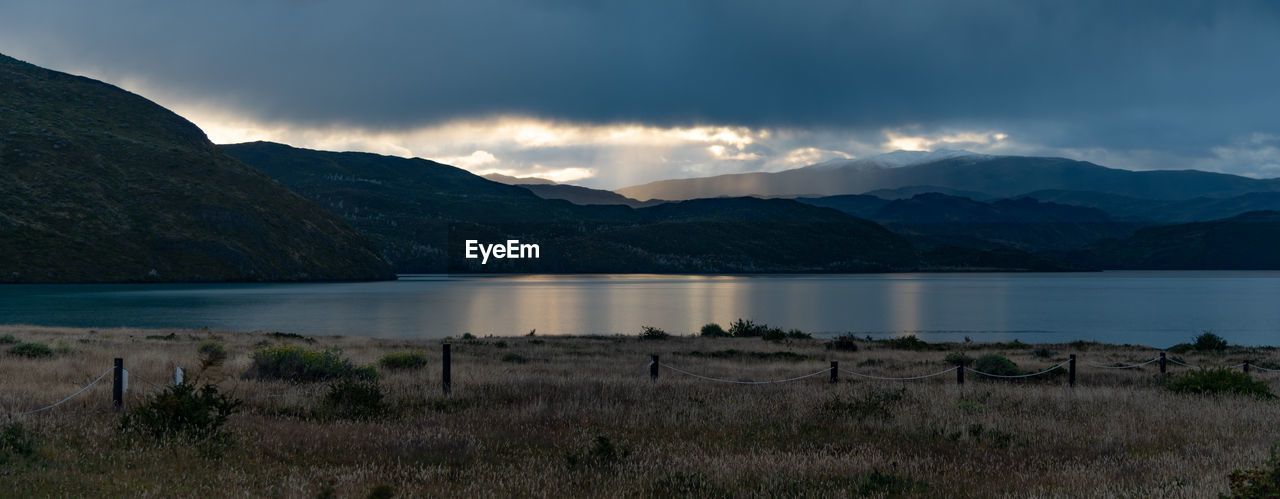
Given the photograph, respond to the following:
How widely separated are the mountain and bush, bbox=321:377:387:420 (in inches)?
5813

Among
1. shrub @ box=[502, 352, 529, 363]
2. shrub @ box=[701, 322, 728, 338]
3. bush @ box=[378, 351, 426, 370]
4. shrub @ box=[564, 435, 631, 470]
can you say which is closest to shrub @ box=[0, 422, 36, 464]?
shrub @ box=[564, 435, 631, 470]

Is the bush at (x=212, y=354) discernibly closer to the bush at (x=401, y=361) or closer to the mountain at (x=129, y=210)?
the bush at (x=401, y=361)

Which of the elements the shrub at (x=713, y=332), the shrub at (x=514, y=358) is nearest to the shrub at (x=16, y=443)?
the shrub at (x=514, y=358)

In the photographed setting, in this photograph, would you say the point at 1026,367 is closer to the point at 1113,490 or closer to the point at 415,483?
the point at 1113,490

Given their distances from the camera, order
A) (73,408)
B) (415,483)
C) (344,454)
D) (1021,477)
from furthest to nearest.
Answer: (73,408), (344,454), (1021,477), (415,483)

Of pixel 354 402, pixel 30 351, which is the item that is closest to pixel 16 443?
pixel 354 402

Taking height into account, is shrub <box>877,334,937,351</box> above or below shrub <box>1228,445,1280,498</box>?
below

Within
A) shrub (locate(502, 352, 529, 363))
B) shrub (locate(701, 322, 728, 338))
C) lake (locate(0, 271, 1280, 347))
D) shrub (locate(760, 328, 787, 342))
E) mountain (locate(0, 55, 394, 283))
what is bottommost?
lake (locate(0, 271, 1280, 347))

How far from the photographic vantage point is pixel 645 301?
126 m

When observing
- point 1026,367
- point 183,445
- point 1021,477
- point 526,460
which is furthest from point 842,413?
point 1026,367

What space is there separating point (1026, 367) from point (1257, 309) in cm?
11596

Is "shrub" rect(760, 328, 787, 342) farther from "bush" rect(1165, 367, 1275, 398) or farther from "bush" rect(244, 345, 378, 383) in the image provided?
"bush" rect(244, 345, 378, 383)

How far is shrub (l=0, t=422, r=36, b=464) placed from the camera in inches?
333

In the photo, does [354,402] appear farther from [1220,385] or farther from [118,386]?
[1220,385]
